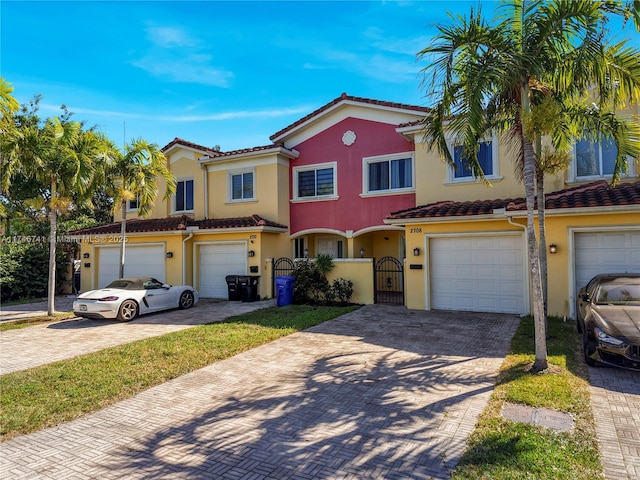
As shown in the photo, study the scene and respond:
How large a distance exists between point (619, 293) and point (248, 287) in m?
11.7

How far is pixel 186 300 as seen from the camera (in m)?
14.4

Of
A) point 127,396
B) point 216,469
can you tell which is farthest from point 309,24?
point 216,469

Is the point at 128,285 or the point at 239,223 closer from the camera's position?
the point at 128,285

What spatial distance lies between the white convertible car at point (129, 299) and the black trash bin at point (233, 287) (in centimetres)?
171

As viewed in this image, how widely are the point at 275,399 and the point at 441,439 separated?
235 centimetres

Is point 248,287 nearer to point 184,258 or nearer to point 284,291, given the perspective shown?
point 284,291

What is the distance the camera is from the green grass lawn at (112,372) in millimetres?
5270

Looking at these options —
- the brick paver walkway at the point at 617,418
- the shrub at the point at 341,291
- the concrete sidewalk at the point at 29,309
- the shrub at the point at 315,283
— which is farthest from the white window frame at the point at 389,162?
the concrete sidewalk at the point at 29,309

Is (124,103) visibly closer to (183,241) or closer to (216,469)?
(183,241)

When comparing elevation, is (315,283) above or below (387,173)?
below

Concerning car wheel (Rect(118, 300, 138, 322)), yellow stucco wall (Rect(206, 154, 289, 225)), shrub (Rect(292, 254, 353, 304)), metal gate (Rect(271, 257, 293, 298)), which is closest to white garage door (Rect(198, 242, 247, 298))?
metal gate (Rect(271, 257, 293, 298))

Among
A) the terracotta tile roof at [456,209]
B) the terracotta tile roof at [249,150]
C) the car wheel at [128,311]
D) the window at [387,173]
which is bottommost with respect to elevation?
the car wheel at [128,311]

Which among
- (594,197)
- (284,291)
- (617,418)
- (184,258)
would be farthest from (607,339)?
(184,258)

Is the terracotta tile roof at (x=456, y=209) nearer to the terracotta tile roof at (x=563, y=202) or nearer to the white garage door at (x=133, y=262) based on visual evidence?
the terracotta tile roof at (x=563, y=202)
